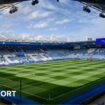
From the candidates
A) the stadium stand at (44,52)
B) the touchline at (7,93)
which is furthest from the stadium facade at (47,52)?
the touchline at (7,93)

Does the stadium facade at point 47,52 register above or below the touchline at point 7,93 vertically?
below

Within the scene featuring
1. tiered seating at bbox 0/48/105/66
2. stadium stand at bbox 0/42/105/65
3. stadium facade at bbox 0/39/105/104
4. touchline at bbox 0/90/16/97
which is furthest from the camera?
stadium stand at bbox 0/42/105/65

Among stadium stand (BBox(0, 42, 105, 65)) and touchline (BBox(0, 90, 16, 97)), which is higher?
touchline (BBox(0, 90, 16, 97))

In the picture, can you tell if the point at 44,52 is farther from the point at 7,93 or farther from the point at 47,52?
the point at 7,93

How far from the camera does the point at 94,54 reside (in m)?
64.3

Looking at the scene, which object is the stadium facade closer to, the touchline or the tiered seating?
the tiered seating

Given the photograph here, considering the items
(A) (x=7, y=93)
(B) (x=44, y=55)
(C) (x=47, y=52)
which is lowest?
(B) (x=44, y=55)

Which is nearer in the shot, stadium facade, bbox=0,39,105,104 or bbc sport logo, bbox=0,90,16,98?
bbc sport logo, bbox=0,90,16,98

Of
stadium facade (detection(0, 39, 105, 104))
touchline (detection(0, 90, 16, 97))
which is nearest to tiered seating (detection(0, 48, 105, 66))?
stadium facade (detection(0, 39, 105, 104))

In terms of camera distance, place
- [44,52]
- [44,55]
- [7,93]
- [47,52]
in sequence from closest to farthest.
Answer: [7,93] < [44,55] < [44,52] < [47,52]

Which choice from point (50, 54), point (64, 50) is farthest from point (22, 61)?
point (64, 50)

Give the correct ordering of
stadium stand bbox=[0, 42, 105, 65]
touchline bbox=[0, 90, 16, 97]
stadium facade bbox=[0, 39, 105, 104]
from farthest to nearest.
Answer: stadium stand bbox=[0, 42, 105, 65] → stadium facade bbox=[0, 39, 105, 104] → touchline bbox=[0, 90, 16, 97]

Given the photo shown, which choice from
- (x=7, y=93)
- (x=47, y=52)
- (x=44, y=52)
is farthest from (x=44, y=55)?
(x=7, y=93)

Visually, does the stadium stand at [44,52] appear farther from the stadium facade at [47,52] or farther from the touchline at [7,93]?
the touchline at [7,93]
